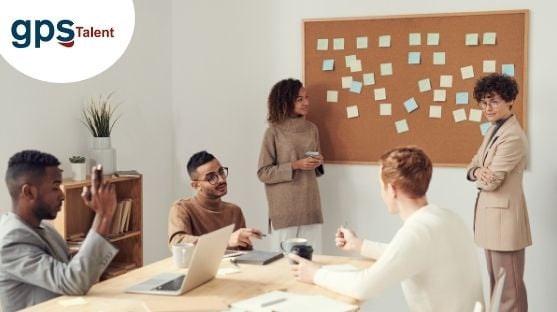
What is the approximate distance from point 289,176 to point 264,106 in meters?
0.72

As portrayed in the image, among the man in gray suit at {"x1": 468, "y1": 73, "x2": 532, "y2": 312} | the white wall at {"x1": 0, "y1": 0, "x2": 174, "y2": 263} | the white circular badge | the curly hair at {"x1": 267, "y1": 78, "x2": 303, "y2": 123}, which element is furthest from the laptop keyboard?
the curly hair at {"x1": 267, "y1": 78, "x2": 303, "y2": 123}

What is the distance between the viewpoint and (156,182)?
544cm

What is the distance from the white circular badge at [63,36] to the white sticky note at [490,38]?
217 centimetres

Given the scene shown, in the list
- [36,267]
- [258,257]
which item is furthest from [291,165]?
[36,267]

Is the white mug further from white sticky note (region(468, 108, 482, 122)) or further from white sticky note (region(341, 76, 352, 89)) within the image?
white sticky note (region(468, 108, 482, 122))

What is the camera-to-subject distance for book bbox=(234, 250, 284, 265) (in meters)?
2.99

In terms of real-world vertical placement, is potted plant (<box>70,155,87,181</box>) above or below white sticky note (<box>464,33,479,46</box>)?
below

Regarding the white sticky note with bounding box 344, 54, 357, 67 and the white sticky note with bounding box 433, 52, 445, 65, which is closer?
the white sticky note with bounding box 433, 52, 445, 65

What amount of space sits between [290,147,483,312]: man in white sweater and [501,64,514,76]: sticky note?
2.37 metres

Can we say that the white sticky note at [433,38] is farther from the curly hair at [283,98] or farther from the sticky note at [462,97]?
the curly hair at [283,98]

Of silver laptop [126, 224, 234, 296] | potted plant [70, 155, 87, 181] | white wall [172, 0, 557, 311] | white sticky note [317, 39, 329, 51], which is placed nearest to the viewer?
silver laptop [126, 224, 234, 296]

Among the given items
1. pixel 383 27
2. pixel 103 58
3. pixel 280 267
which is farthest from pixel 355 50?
pixel 280 267

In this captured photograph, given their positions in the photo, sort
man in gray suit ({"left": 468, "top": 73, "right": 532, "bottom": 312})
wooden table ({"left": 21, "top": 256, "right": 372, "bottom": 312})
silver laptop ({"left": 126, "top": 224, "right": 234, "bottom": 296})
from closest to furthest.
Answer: wooden table ({"left": 21, "top": 256, "right": 372, "bottom": 312}) < silver laptop ({"left": 126, "top": 224, "right": 234, "bottom": 296}) < man in gray suit ({"left": 468, "top": 73, "right": 532, "bottom": 312})

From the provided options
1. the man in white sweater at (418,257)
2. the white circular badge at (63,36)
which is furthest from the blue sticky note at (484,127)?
the man in white sweater at (418,257)
